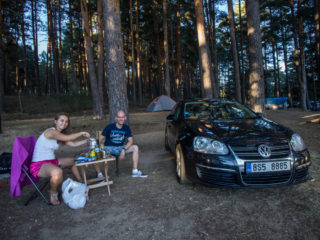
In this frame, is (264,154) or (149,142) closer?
(264,154)

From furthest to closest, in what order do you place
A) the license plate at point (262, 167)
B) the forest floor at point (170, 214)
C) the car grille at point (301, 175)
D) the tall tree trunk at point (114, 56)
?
the tall tree trunk at point (114, 56)
the car grille at point (301, 175)
the license plate at point (262, 167)
the forest floor at point (170, 214)

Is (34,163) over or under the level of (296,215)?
over

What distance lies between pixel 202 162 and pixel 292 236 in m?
1.25

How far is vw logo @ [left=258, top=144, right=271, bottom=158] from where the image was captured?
2.72 m

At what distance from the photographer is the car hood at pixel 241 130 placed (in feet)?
9.55

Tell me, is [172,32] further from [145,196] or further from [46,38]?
[145,196]

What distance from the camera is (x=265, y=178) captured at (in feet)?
8.93

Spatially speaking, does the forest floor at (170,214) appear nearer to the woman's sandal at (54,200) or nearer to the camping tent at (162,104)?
the woman's sandal at (54,200)

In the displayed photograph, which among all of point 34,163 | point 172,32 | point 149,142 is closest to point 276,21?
point 172,32

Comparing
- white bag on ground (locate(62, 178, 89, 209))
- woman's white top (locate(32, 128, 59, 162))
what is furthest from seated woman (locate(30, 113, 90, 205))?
white bag on ground (locate(62, 178, 89, 209))

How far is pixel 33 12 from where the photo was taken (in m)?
19.5

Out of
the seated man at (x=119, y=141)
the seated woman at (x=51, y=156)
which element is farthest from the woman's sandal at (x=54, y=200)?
the seated man at (x=119, y=141)

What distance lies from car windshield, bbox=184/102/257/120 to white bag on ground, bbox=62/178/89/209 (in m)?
2.31

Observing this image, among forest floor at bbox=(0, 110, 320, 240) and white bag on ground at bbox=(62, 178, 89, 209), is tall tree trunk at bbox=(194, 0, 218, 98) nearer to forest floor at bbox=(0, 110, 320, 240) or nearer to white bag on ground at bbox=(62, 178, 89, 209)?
forest floor at bbox=(0, 110, 320, 240)
